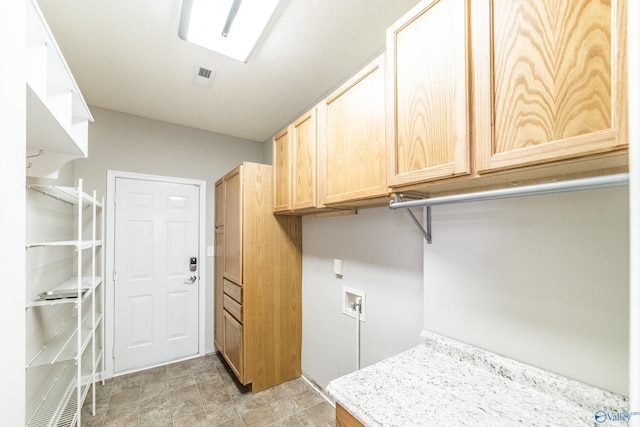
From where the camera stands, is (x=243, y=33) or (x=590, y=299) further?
(x=243, y=33)

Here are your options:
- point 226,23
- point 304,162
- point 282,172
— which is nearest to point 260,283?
point 282,172

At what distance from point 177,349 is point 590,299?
3.42m

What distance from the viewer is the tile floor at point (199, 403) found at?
198cm

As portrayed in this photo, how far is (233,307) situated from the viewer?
2496 millimetres

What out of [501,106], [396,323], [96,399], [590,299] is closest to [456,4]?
[501,106]

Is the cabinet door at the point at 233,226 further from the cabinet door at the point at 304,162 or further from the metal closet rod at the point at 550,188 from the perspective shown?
the metal closet rod at the point at 550,188

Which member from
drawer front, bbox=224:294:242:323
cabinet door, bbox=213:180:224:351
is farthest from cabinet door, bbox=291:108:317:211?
cabinet door, bbox=213:180:224:351

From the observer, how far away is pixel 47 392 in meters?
1.69

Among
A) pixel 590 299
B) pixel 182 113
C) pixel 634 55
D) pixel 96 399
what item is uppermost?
pixel 182 113

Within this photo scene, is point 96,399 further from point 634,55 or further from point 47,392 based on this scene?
point 634,55

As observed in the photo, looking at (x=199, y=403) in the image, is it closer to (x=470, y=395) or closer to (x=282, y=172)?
(x=282, y=172)

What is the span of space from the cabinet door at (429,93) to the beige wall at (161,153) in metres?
2.55

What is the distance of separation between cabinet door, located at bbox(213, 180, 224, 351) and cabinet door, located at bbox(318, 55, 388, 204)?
1674 millimetres

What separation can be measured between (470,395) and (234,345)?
210 cm
